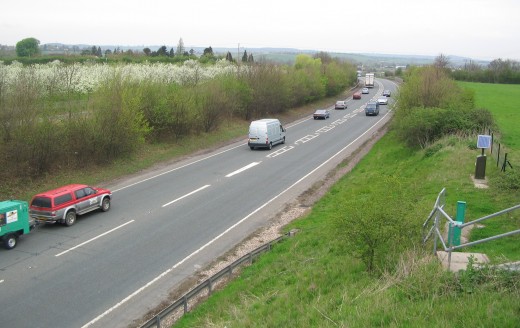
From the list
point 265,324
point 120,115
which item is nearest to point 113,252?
point 265,324

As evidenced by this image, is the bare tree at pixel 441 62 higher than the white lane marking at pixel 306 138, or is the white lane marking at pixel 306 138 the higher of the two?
the bare tree at pixel 441 62

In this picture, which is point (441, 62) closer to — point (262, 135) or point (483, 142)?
point (262, 135)

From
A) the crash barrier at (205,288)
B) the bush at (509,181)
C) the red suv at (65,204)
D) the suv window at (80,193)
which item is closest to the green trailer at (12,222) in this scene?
the red suv at (65,204)

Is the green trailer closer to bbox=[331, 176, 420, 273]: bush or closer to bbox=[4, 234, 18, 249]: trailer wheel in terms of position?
bbox=[4, 234, 18, 249]: trailer wheel

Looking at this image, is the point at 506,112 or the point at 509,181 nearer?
the point at 509,181

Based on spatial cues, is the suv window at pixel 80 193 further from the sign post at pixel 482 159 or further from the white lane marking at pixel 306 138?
the white lane marking at pixel 306 138

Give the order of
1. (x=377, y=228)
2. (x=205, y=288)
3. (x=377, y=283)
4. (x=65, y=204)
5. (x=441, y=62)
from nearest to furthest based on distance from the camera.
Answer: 1. (x=377, y=283)
2. (x=377, y=228)
3. (x=205, y=288)
4. (x=65, y=204)
5. (x=441, y=62)

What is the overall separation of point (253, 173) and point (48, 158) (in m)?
11.3

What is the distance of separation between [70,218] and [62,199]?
0.84 metres

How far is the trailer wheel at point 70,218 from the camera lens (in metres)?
18.1

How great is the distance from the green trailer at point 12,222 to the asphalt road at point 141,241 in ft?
1.27

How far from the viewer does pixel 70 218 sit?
1828cm

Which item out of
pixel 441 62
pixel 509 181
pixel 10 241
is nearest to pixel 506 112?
pixel 441 62

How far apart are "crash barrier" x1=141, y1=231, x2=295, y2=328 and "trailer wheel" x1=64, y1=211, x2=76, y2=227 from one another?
7.84 metres
